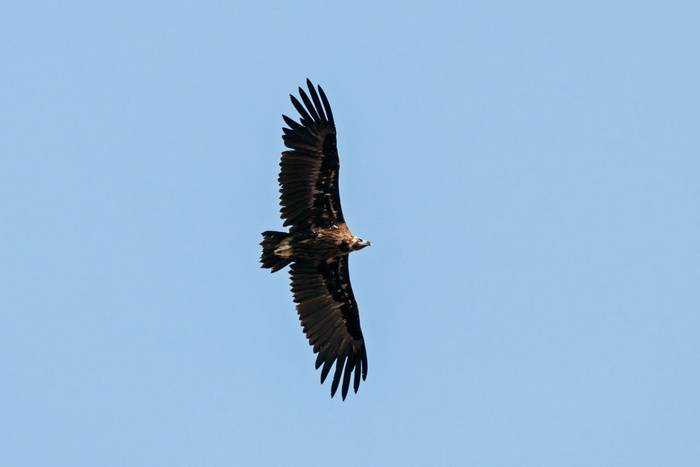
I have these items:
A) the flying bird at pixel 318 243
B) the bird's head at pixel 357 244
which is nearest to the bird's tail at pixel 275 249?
the flying bird at pixel 318 243

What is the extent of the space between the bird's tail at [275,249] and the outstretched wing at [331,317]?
4.52 feet

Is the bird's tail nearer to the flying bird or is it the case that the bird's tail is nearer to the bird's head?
the flying bird

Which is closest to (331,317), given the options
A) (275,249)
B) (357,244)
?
(357,244)

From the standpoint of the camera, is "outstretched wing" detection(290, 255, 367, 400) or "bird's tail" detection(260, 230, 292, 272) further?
"outstretched wing" detection(290, 255, 367, 400)

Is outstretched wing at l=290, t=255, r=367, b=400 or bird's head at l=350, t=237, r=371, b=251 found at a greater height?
bird's head at l=350, t=237, r=371, b=251

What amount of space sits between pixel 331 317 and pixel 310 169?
4092 millimetres

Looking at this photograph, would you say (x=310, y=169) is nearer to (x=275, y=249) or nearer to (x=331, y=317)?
(x=275, y=249)

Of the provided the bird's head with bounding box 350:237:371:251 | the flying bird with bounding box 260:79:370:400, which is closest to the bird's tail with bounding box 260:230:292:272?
the flying bird with bounding box 260:79:370:400

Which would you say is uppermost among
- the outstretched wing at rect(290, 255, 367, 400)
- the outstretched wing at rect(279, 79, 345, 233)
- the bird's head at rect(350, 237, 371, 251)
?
the outstretched wing at rect(279, 79, 345, 233)

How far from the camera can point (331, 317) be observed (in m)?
32.8

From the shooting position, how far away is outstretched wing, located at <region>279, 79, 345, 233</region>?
100 feet

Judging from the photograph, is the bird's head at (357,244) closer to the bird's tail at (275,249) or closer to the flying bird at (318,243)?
the flying bird at (318,243)

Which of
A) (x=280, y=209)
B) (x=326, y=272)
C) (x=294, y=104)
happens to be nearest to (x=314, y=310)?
(x=326, y=272)

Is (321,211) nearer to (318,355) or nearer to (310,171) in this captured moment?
(310,171)
